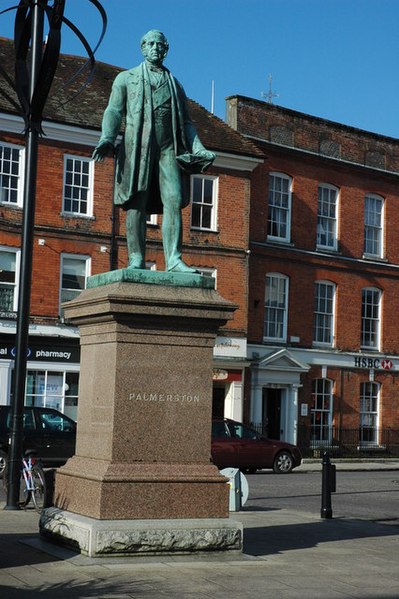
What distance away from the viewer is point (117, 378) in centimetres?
1001

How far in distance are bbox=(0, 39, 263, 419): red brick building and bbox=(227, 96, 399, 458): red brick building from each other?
109 centimetres

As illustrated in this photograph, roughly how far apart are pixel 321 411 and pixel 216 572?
2942cm

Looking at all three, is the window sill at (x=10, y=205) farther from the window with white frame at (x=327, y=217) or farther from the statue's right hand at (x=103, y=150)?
the statue's right hand at (x=103, y=150)

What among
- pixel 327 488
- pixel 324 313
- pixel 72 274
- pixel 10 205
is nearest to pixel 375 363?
pixel 324 313

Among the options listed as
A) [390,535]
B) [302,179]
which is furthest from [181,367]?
[302,179]

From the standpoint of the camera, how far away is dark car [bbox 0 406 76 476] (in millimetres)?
24616

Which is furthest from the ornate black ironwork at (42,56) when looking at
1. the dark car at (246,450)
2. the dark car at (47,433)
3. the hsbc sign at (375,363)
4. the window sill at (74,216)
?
the hsbc sign at (375,363)

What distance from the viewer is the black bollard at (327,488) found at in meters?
15.6

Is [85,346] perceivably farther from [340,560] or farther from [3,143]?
[3,143]

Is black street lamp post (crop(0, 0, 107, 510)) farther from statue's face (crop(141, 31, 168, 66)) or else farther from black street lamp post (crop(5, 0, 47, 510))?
statue's face (crop(141, 31, 168, 66))

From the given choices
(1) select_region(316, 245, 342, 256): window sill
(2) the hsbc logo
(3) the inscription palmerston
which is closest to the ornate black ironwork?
(3) the inscription palmerston

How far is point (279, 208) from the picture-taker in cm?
3775

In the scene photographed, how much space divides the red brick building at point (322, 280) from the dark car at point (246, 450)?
6.83m

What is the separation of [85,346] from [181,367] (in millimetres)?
1140
